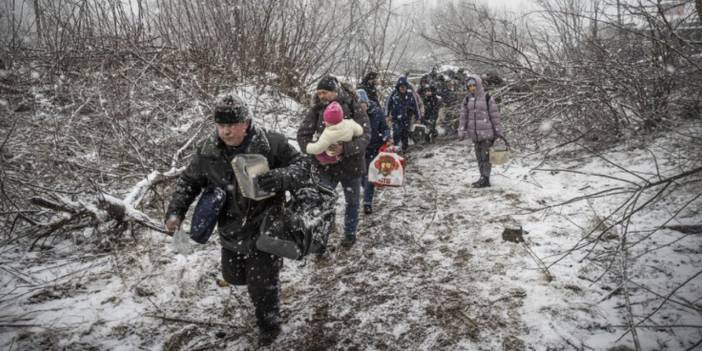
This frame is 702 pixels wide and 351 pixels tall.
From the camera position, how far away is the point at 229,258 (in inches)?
99.9

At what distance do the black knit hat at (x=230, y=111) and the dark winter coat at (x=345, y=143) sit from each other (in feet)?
4.85

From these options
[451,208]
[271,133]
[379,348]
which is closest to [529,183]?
[451,208]

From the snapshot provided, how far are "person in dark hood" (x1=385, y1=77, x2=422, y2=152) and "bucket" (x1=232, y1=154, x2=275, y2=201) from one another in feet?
15.9

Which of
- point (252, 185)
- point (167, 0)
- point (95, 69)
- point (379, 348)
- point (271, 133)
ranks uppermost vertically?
point (167, 0)

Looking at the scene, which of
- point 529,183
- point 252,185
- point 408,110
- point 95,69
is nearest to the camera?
point 252,185

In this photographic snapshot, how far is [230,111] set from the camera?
227cm

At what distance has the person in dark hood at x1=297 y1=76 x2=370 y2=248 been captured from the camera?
3.72m

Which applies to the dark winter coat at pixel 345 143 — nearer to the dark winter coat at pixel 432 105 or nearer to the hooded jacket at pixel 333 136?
the hooded jacket at pixel 333 136

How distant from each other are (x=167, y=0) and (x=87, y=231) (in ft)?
17.5

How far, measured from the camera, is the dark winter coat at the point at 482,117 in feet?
17.6

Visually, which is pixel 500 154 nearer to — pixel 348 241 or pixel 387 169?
pixel 387 169

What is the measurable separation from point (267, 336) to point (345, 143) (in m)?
1.91

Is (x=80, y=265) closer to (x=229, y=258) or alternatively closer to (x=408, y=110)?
(x=229, y=258)

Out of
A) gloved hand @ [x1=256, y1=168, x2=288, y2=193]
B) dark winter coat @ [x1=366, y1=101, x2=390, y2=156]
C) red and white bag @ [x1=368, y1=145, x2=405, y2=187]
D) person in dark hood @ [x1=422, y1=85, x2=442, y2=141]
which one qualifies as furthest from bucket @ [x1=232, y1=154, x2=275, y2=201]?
person in dark hood @ [x1=422, y1=85, x2=442, y2=141]
